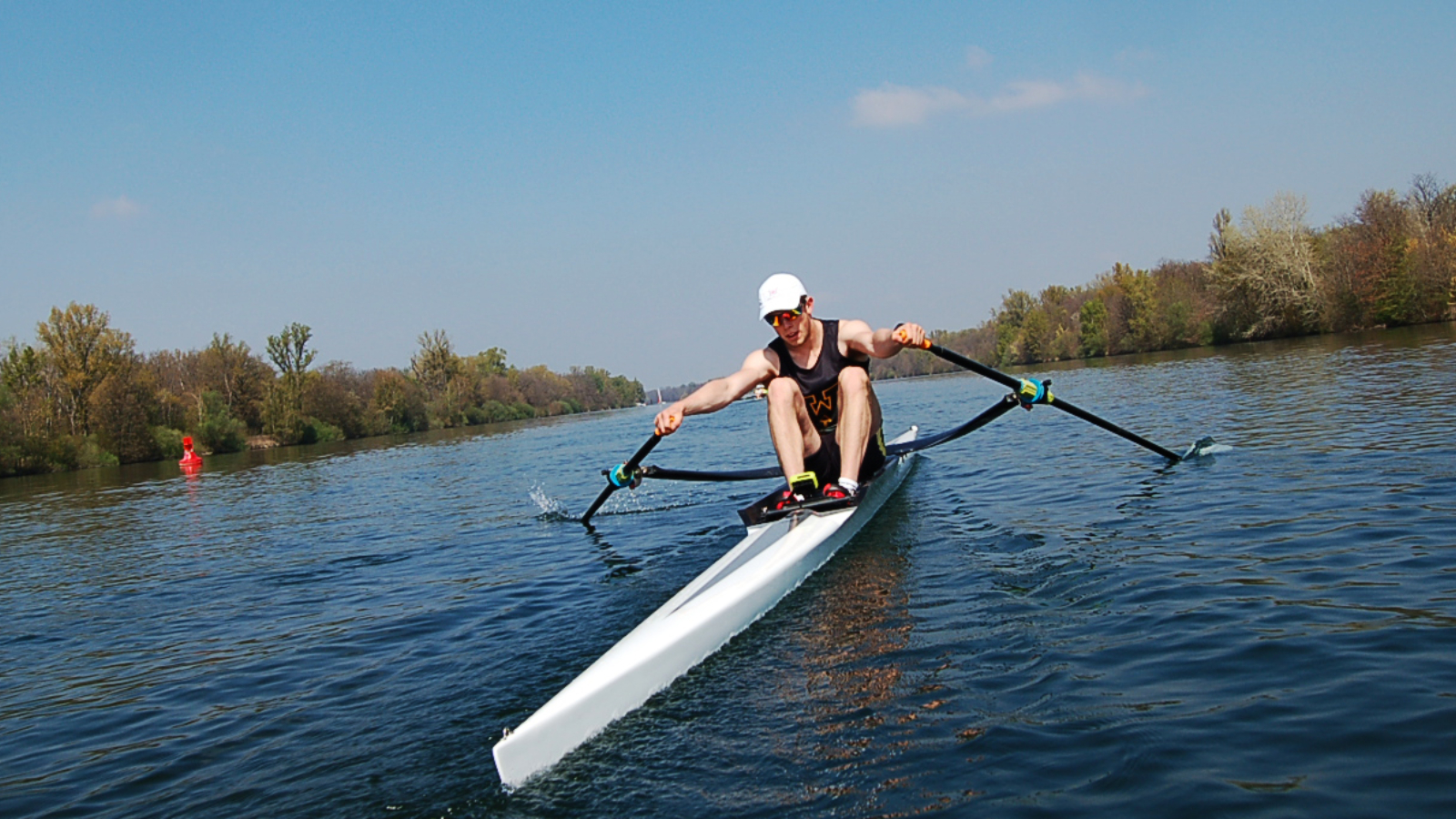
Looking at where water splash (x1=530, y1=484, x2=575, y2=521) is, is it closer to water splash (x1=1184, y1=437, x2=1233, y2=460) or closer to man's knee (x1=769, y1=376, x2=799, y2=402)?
man's knee (x1=769, y1=376, x2=799, y2=402)

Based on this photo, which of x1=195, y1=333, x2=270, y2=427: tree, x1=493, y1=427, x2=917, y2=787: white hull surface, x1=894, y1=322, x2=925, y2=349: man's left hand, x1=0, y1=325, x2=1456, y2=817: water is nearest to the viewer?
x1=0, y1=325, x2=1456, y2=817: water

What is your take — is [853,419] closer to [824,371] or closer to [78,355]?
[824,371]

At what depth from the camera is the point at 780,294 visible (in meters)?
6.42

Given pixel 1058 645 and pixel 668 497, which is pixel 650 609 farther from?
pixel 668 497

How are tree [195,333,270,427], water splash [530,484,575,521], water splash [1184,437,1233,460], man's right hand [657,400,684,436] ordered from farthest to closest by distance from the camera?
tree [195,333,270,427] < water splash [530,484,575,521] < water splash [1184,437,1233,460] < man's right hand [657,400,684,436]

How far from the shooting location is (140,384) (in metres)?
50.8

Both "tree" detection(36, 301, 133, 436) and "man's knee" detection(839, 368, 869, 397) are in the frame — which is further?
"tree" detection(36, 301, 133, 436)

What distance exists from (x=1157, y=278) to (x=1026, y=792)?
77300 mm

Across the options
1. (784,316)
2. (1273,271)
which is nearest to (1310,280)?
(1273,271)

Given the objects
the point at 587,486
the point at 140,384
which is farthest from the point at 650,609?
the point at 140,384

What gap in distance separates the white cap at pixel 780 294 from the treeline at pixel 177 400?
49310mm

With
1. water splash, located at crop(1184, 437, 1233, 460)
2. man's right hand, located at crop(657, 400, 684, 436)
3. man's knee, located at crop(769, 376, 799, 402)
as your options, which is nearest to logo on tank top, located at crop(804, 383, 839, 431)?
man's knee, located at crop(769, 376, 799, 402)

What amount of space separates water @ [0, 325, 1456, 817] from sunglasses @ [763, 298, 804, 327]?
6.32 ft

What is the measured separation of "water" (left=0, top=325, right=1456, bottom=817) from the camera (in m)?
3.04
